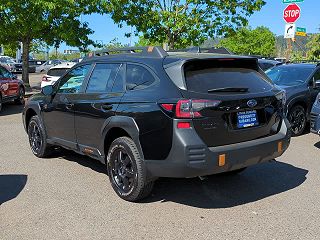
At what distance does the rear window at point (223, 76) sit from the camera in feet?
14.4

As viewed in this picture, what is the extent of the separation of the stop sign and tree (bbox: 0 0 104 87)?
7.38 m

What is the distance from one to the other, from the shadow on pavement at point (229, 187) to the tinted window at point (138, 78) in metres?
1.37

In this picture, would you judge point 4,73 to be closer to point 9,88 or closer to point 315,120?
point 9,88

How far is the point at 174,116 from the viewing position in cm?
414

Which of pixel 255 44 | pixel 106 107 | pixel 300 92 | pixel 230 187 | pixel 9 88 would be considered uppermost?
pixel 255 44

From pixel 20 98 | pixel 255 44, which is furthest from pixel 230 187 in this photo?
pixel 255 44

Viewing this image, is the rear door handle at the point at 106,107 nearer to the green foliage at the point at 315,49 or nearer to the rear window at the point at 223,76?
the rear window at the point at 223,76

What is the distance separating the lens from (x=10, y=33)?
17.0 metres

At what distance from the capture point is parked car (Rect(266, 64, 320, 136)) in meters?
9.04

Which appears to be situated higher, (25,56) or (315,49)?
(25,56)

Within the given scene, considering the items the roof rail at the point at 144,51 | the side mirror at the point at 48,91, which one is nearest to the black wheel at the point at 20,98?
the side mirror at the point at 48,91

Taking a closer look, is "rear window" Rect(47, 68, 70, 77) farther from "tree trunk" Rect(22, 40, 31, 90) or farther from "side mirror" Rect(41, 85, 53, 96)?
"side mirror" Rect(41, 85, 53, 96)

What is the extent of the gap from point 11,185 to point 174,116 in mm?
2618

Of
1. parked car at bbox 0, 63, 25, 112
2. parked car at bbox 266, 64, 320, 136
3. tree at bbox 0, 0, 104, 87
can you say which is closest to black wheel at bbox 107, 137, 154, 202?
parked car at bbox 266, 64, 320, 136
